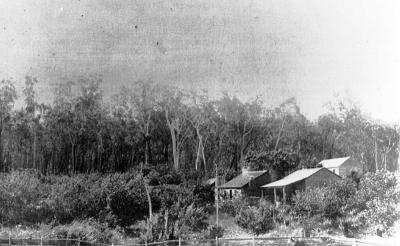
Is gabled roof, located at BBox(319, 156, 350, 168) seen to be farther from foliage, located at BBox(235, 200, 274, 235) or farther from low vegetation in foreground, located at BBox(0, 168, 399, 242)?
foliage, located at BBox(235, 200, 274, 235)

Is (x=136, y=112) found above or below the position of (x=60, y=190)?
above

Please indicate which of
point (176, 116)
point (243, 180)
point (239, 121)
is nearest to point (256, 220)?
point (243, 180)

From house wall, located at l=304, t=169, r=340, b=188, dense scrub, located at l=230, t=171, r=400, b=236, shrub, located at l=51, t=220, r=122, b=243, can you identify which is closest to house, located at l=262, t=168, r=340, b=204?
→ house wall, located at l=304, t=169, r=340, b=188

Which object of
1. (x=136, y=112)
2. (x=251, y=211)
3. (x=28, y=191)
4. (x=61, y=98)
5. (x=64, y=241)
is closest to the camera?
(x=64, y=241)

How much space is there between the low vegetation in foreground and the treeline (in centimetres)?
1636

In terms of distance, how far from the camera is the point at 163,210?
3916cm

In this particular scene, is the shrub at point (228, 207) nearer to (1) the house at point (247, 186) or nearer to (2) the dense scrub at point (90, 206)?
(1) the house at point (247, 186)

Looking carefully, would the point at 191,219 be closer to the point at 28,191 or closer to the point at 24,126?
the point at 28,191

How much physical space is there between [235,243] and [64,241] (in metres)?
10.6

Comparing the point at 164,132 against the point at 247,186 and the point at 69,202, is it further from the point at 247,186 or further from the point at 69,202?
the point at 69,202

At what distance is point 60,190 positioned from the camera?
3931cm

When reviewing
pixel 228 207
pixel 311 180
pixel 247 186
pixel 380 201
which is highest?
pixel 311 180

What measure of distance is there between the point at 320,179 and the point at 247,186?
29.3 feet

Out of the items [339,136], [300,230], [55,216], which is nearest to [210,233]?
[300,230]
